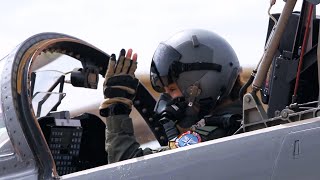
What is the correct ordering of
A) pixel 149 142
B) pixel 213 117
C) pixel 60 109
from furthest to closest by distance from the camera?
1. pixel 149 142
2. pixel 60 109
3. pixel 213 117

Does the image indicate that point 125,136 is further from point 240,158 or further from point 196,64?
point 240,158

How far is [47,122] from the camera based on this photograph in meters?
4.51

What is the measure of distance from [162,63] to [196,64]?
0.22 m

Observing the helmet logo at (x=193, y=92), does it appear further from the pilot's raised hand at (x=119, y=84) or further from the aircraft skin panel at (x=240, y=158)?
the aircraft skin panel at (x=240, y=158)

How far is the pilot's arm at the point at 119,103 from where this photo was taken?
13.3 ft

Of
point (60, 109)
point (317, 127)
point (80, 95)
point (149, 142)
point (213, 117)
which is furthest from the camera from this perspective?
point (149, 142)

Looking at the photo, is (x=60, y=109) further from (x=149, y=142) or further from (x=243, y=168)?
(x=243, y=168)

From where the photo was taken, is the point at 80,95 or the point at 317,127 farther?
the point at 80,95

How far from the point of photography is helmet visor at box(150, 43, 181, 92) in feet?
14.8

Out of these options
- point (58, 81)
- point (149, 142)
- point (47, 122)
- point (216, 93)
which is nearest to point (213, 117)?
point (216, 93)

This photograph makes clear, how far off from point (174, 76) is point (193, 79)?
0.12 meters

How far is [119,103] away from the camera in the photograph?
4078 mm

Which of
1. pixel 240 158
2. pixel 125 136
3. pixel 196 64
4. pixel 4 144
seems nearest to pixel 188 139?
pixel 125 136

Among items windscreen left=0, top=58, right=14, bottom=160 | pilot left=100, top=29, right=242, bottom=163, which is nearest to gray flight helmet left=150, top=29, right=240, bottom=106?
pilot left=100, top=29, right=242, bottom=163
